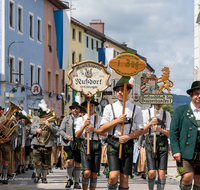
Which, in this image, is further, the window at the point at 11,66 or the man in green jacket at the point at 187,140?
the window at the point at 11,66

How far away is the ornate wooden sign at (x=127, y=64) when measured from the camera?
27.2 ft

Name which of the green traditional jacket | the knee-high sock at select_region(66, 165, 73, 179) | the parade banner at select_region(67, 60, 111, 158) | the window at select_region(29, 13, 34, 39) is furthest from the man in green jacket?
the window at select_region(29, 13, 34, 39)

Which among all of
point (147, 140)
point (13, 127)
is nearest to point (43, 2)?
point (13, 127)

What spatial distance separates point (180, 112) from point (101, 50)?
43.1m

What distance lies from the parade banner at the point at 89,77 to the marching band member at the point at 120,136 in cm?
261

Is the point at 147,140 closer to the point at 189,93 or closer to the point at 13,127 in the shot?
the point at 189,93

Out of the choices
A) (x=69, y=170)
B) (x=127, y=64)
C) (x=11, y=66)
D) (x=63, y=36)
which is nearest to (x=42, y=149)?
(x=69, y=170)

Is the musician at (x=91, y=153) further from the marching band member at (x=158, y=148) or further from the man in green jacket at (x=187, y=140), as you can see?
the man in green jacket at (x=187, y=140)

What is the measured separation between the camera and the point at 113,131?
781cm

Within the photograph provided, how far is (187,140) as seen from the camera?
715 centimetres

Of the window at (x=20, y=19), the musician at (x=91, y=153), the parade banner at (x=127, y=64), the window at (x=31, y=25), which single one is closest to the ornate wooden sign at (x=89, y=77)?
the musician at (x=91, y=153)

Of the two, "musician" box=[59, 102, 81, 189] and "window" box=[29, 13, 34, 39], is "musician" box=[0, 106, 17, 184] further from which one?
"window" box=[29, 13, 34, 39]

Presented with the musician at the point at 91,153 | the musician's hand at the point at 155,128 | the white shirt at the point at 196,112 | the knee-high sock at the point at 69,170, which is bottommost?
the knee-high sock at the point at 69,170

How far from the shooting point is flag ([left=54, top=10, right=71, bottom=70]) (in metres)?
39.7
